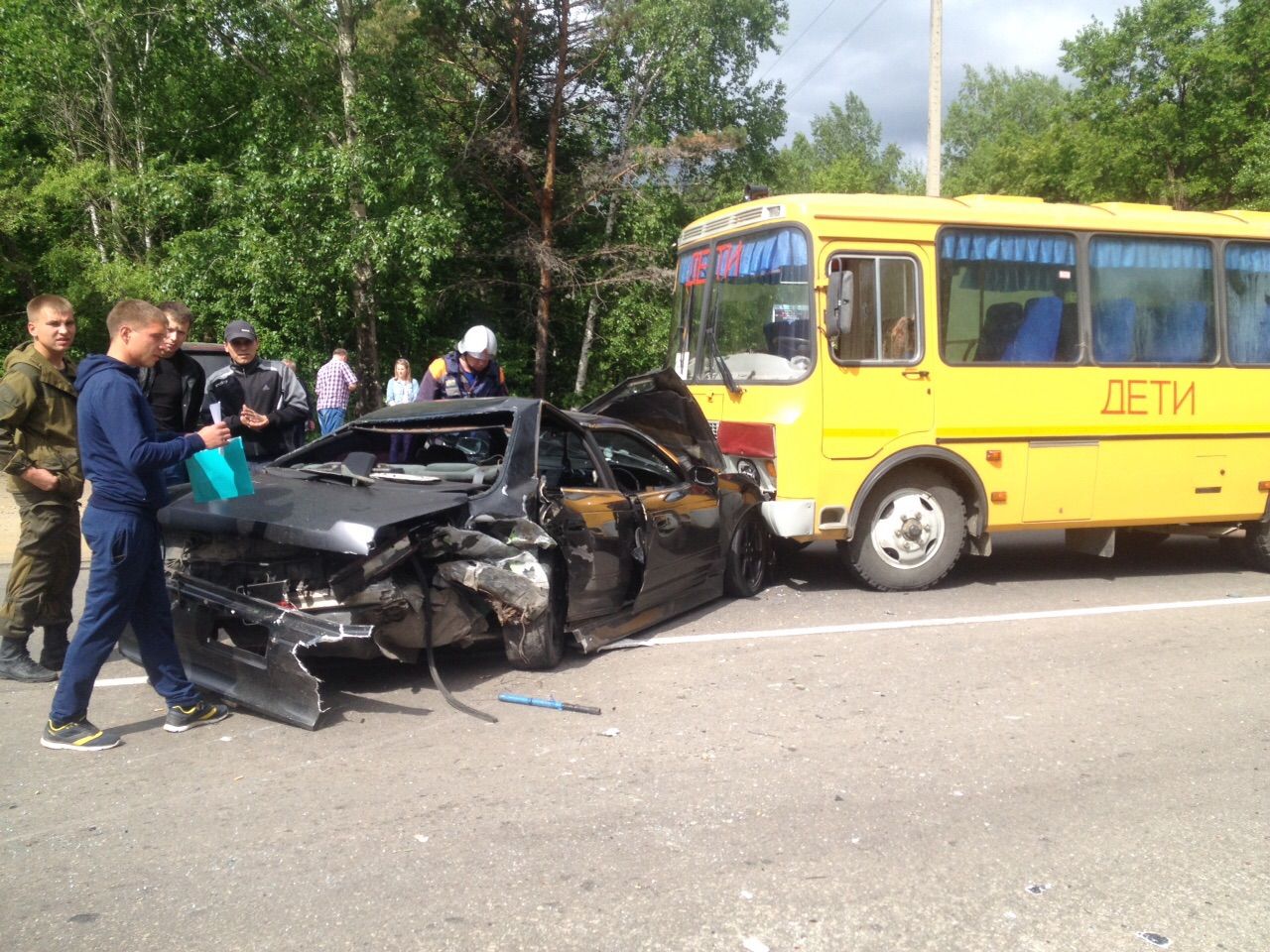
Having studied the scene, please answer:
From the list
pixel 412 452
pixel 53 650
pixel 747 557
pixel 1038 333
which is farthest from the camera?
pixel 1038 333

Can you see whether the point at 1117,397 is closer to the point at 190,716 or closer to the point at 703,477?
the point at 703,477

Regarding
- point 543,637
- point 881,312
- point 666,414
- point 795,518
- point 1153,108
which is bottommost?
point 543,637

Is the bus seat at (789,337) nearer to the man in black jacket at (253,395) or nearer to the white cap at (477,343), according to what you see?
the white cap at (477,343)

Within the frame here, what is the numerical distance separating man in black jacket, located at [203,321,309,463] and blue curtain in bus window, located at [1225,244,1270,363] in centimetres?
720

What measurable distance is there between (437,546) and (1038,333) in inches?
203

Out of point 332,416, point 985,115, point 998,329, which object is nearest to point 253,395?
point 998,329

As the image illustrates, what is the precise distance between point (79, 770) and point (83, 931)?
1.36 metres

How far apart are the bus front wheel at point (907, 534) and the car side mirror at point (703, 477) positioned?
1288 millimetres

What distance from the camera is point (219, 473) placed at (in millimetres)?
4684

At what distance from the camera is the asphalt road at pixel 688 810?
124 inches

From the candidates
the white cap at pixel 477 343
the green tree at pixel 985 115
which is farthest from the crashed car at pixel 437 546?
the green tree at pixel 985 115

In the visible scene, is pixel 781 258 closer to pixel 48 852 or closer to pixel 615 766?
pixel 615 766

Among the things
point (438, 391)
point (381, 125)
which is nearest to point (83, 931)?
point (438, 391)

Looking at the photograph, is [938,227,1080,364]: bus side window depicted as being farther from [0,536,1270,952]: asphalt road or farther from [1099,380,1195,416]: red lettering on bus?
[0,536,1270,952]: asphalt road
